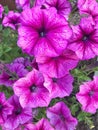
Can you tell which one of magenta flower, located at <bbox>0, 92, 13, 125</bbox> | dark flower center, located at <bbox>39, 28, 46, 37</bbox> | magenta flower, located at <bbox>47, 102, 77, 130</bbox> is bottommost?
magenta flower, located at <bbox>47, 102, 77, 130</bbox>

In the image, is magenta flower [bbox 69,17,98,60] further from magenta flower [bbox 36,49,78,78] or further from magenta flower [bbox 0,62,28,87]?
magenta flower [bbox 0,62,28,87]

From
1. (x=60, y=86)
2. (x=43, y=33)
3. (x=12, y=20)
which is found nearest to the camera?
(x=43, y=33)

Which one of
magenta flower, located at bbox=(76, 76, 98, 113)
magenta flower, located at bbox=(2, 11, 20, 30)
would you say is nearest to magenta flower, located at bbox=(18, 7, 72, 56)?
magenta flower, located at bbox=(76, 76, 98, 113)

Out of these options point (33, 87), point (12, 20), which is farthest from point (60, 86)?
point (12, 20)

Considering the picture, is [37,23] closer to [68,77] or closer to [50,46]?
[50,46]

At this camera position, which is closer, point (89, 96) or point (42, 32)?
point (42, 32)

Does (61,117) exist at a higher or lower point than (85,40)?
lower

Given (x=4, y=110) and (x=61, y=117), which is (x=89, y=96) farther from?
(x=4, y=110)
